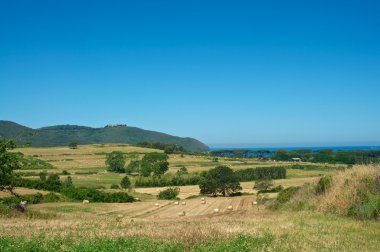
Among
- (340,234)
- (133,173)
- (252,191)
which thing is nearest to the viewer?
(340,234)

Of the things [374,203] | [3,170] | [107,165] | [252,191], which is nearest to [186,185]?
[252,191]

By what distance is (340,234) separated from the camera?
14.4 metres

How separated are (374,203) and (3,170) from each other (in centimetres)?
2417

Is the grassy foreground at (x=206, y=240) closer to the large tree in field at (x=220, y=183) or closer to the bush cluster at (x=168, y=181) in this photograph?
the large tree in field at (x=220, y=183)

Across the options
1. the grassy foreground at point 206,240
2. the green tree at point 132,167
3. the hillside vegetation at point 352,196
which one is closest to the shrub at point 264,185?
the green tree at point 132,167

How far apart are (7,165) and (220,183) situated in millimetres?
69349

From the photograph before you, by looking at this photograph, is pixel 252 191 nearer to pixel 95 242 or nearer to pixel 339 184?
pixel 339 184

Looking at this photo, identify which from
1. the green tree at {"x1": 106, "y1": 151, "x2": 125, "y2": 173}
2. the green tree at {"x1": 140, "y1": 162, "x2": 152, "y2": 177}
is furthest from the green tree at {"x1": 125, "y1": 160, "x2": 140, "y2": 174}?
the green tree at {"x1": 140, "y1": 162, "x2": 152, "y2": 177}

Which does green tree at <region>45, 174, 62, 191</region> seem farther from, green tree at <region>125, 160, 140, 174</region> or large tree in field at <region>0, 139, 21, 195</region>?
green tree at <region>125, 160, 140, 174</region>

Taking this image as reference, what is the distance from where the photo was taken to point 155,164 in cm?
13550

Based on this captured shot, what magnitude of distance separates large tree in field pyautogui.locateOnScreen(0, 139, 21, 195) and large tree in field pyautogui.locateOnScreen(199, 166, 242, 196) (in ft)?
222

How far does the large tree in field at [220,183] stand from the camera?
9381cm

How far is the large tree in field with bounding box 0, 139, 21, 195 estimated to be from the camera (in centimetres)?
2862


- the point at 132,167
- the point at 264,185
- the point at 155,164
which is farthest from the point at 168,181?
the point at 264,185
